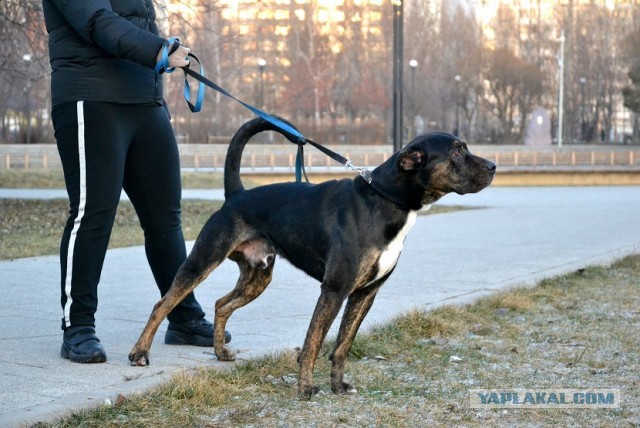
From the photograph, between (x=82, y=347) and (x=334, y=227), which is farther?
(x=82, y=347)

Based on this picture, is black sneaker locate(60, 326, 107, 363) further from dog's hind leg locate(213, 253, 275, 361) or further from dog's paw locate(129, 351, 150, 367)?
dog's hind leg locate(213, 253, 275, 361)

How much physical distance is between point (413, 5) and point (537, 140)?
613 inches

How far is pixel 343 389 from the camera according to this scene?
4910mm

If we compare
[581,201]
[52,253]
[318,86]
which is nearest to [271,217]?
[52,253]

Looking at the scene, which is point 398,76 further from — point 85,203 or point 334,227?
point 334,227

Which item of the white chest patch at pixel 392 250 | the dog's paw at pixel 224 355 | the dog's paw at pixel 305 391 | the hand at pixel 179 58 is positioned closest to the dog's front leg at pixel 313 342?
the dog's paw at pixel 305 391

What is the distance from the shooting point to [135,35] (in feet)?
16.7

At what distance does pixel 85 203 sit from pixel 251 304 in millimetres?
2330

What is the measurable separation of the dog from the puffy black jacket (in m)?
0.61

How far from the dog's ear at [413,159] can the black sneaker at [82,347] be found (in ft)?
6.01

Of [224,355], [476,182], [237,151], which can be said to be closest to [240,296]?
[224,355]

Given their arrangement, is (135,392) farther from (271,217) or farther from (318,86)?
(318,86)

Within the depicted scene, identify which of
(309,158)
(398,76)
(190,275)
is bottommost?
(309,158)

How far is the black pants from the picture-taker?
17.6 ft
